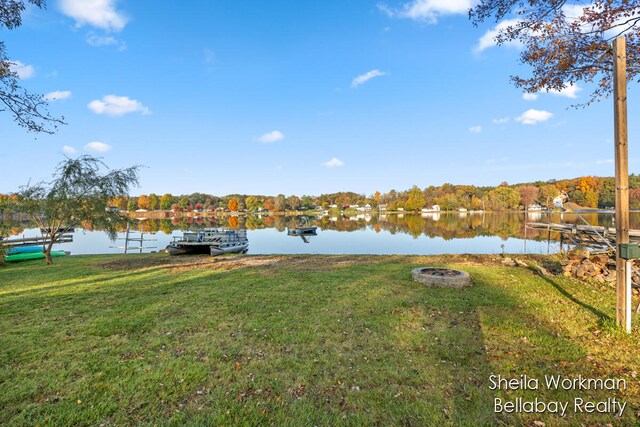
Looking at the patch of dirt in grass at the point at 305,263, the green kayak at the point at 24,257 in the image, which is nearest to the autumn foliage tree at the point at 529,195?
the patch of dirt in grass at the point at 305,263

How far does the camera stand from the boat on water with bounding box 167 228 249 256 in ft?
59.3

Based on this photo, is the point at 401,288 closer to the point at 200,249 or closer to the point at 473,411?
the point at 473,411

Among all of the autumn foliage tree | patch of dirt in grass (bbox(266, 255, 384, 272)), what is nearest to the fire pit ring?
patch of dirt in grass (bbox(266, 255, 384, 272))

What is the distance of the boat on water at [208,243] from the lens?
18.1 meters

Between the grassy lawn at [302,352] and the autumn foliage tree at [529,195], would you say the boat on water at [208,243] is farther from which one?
the autumn foliage tree at [529,195]

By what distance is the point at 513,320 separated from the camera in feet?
19.4

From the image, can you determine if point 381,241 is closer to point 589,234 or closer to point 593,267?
point 589,234

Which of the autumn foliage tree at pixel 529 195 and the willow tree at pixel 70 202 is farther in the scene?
the autumn foliage tree at pixel 529 195

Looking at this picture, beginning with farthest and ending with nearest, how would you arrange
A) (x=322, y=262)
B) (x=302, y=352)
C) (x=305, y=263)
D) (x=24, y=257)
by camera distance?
(x=24, y=257)
(x=322, y=262)
(x=305, y=263)
(x=302, y=352)

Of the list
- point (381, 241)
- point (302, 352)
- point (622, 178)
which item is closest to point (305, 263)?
point (302, 352)

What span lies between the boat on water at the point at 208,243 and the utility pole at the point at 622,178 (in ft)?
55.2

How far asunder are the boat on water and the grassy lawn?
917 centimetres

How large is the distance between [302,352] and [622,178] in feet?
18.4

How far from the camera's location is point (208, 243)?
18.5m
